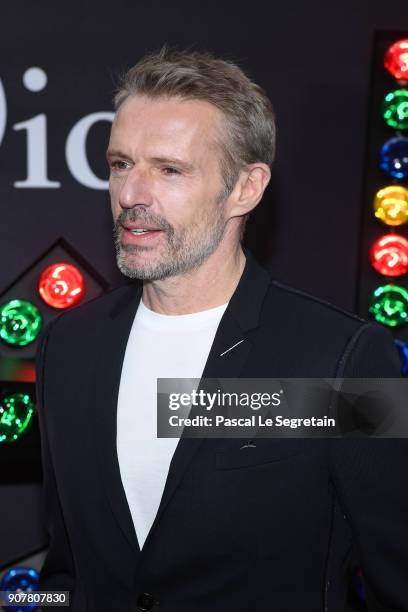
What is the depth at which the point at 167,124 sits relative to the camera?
65.2 inches

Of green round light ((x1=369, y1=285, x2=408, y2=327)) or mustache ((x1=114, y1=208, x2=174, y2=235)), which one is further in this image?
green round light ((x1=369, y1=285, x2=408, y2=327))

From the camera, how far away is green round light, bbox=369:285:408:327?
2.31 m

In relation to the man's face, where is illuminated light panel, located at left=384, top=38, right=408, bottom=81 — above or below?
above

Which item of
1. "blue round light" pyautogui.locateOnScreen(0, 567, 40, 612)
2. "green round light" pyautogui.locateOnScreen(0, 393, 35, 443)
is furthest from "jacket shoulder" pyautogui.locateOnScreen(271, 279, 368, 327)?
"blue round light" pyautogui.locateOnScreen(0, 567, 40, 612)

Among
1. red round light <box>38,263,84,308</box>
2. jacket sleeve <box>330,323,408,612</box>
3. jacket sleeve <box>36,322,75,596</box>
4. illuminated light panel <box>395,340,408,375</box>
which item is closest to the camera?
jacket sleeve <box>330,323,408,612</box>

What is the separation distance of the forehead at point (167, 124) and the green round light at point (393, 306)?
33.2 inches

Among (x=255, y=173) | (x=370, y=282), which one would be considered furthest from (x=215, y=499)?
(x=370, y=282)

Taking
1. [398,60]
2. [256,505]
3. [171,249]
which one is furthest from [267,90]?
[256,505]

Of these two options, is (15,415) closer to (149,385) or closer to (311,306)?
(149,385)

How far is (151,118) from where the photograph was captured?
1.67 m

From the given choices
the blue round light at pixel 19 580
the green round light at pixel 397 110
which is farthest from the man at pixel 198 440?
the blue round light at pixel 19 580

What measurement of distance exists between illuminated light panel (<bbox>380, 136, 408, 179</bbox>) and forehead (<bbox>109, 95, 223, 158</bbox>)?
0.75 metres

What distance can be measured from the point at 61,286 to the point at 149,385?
2.75 feet

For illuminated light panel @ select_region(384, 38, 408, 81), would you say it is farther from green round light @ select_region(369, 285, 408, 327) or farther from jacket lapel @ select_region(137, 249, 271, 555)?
jacket lapel @ select_region(137, 249, 271, 555)
